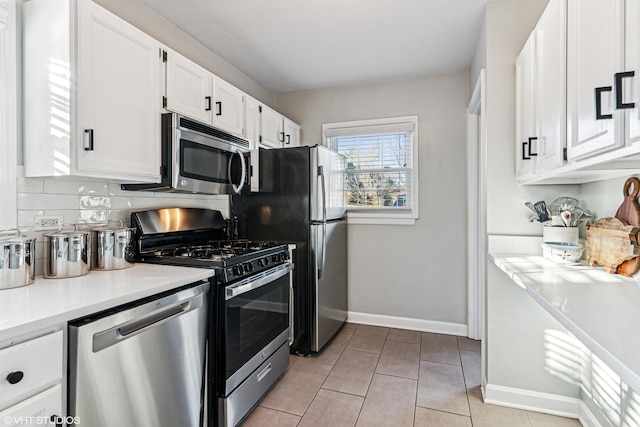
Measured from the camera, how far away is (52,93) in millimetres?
1534

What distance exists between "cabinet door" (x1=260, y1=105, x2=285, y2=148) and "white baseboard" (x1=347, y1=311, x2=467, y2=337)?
201 centimetres

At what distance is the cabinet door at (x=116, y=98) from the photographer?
5.11 feet

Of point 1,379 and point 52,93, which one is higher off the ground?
point 52,93

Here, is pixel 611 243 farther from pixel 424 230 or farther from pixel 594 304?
pixel 424 230

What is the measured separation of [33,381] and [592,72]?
6.96 ft

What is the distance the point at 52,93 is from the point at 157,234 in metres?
0.99

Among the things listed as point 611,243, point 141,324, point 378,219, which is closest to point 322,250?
point 378,219

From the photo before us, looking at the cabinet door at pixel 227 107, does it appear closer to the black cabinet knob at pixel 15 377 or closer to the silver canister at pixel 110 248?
the silver canister at pixel 110 248

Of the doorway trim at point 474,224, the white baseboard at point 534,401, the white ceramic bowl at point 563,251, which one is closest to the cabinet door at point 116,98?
the white ceramic bowl at point 563,251

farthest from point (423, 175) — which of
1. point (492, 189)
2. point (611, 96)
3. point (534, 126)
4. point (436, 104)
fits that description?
point (611, 96)

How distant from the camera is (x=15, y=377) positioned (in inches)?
38.5

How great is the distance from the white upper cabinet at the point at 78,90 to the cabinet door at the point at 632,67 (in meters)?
2.06

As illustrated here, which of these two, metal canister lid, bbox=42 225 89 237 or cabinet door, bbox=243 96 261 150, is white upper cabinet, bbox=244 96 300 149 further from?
metal canister lid, bbox=42 225 89 237

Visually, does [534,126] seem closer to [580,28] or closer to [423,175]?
[580,28]
